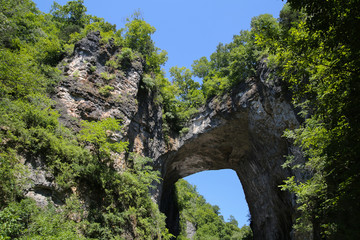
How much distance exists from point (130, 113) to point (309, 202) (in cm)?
879

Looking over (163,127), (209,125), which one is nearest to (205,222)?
(209,125)

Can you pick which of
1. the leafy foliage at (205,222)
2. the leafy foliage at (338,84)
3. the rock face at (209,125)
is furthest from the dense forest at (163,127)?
the leafy foliage at (205,222)

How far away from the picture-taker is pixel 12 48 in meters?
13.2

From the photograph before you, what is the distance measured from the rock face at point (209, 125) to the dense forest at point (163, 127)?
Result: 24.0 inches

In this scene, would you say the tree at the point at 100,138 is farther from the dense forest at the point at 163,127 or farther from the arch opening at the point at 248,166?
the arch opening at the point at 248,166

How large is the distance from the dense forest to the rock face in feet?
2.00

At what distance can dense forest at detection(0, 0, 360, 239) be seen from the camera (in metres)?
4.91

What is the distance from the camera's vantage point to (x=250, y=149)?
18125mm

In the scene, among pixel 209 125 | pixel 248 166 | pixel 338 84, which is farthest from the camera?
pixel 248 166

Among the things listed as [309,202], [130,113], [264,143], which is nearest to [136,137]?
[130,113]

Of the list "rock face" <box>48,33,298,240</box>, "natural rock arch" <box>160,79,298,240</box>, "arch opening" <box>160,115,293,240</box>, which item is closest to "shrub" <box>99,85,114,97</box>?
"rock face" <box>48,33,298,240</box>

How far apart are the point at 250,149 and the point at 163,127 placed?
6.11m

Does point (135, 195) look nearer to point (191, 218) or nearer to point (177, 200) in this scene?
point (177, 200)

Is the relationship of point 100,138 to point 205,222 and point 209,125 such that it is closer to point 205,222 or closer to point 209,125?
point 209,125
